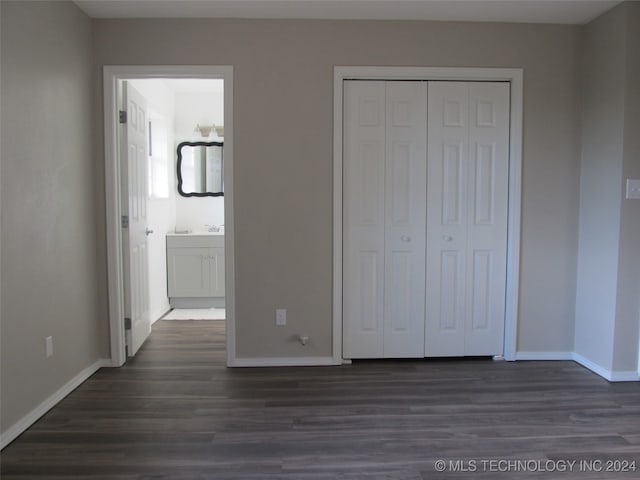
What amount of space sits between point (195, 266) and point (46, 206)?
8.20 ft

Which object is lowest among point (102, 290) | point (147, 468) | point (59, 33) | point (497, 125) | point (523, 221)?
point (147, 468)

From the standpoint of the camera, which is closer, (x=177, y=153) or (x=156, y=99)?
(x=156, y=99)

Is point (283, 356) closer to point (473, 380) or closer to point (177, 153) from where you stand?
point (473, 380)

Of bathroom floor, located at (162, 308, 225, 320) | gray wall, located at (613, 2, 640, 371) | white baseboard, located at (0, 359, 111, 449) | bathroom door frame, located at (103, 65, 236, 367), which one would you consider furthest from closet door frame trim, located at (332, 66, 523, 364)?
bathroom floor, located at (162, 308, 225, 320)

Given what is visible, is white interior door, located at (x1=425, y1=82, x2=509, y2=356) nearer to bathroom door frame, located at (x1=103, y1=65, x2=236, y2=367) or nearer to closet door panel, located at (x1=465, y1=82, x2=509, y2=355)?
closet door panel, located at (x1=465, y1=82, x2=509, y2=355)

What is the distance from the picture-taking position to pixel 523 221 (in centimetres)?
330

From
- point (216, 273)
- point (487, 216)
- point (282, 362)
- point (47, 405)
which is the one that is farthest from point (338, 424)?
point (216, 273)

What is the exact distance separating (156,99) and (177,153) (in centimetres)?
77

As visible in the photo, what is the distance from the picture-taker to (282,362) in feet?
10.8

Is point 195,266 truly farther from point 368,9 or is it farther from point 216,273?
point 368,9

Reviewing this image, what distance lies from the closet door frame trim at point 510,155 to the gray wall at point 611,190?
0.47 metres

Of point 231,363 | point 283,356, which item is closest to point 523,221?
point 283,356

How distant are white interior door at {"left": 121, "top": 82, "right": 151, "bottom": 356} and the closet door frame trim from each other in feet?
4.97

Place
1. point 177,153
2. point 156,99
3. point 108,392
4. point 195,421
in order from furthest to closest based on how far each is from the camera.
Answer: point 177,153 → point 156,99 → point 108,392 → point 195,421
